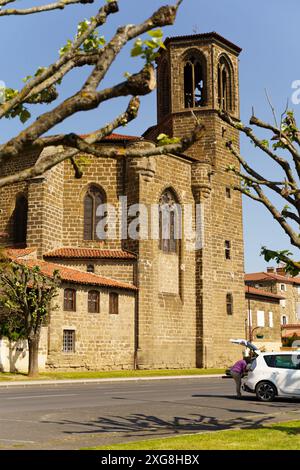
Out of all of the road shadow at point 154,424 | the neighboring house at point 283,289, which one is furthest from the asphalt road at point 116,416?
the neighboring house at point 283,289

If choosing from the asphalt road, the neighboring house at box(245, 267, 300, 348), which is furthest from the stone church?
the neighboring house at box(245, 267, 300, 348)

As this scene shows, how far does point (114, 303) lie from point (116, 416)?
21718 millimetres

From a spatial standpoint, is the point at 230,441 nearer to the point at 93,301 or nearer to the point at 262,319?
the point at 93,301

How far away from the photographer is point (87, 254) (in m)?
36.2

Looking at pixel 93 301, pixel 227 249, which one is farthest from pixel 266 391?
pixel 227 249

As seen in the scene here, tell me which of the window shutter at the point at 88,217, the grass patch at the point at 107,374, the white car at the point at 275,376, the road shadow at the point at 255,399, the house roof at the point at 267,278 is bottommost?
the road shadow at the point at 255,399

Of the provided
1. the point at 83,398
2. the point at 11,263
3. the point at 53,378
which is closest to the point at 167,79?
the point at 11,263

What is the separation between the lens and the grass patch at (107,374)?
2779 centimetres

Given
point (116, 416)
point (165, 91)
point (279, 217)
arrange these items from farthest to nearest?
point (165, 91) < point (116, 416) < point (279, 217)

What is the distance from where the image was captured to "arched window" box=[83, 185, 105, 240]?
1495 inches

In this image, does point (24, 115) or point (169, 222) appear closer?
point (24, 115)

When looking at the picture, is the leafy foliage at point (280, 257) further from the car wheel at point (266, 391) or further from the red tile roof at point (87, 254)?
A: the red tile roof at point (87, 254)

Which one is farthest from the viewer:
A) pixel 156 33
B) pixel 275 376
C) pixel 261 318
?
pixel 261 318

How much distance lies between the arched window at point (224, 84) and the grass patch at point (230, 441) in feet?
121
